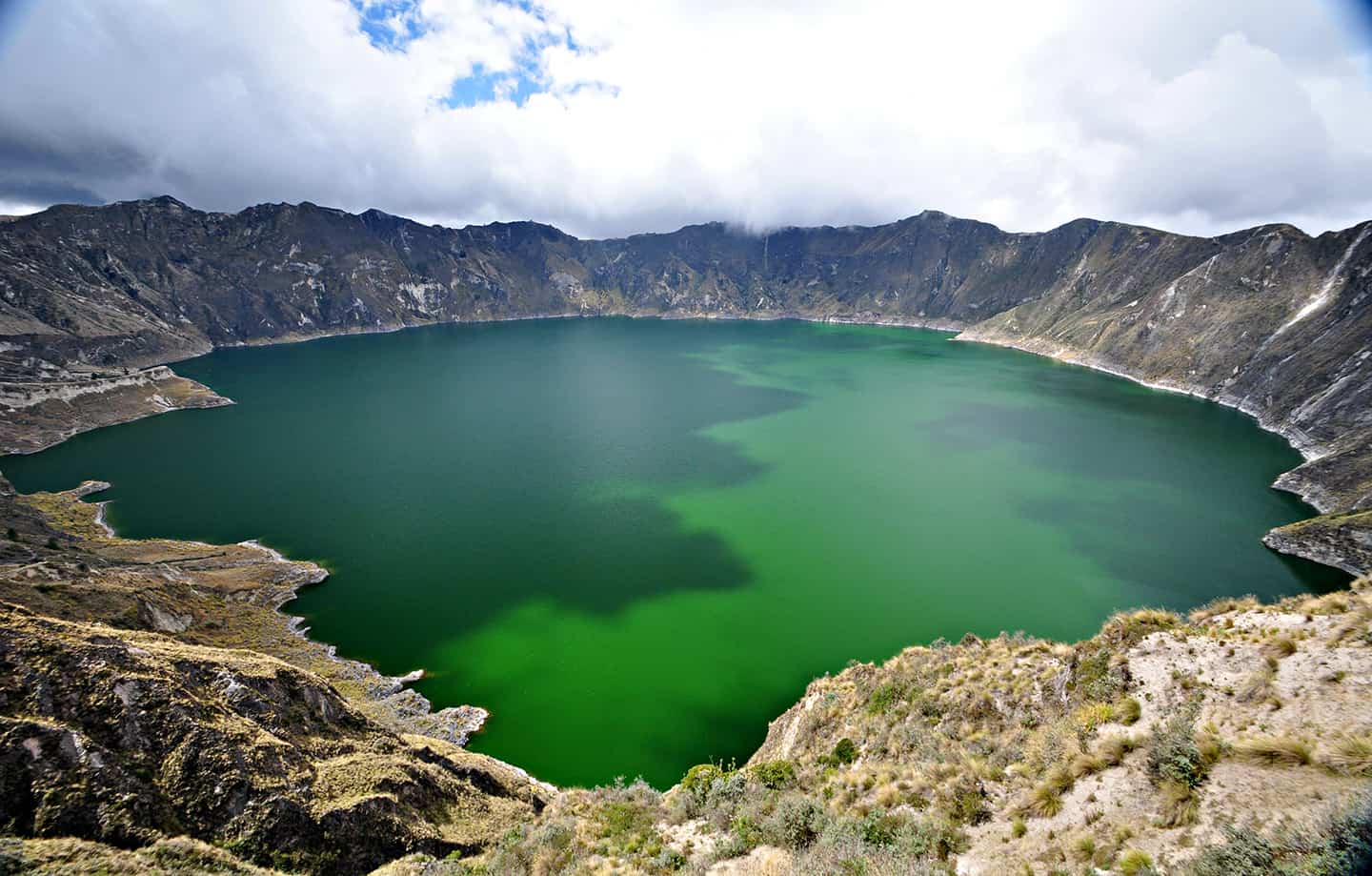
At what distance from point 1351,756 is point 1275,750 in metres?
0.98

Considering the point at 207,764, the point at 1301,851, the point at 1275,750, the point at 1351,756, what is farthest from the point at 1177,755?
the point at 207,764

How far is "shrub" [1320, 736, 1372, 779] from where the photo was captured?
25.0ft

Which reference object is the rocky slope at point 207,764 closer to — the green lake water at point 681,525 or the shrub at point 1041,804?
the green lake water at point 681,525

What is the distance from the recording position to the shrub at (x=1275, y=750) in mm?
8445

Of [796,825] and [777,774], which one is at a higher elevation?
[796,825]

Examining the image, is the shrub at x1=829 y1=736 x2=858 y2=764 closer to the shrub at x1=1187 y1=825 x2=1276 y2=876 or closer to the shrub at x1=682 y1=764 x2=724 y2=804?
the shrub at x1=682 y1=764 x2=724 y2=804

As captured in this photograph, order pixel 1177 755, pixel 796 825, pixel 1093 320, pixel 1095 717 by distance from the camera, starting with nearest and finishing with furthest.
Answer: pixel 1177 755, pixel 1095 717, pixel 796 825, pixel 1093 320

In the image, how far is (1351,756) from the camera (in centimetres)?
785

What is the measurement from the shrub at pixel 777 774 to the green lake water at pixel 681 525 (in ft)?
32.8

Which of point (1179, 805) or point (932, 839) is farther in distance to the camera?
point (932, 839)

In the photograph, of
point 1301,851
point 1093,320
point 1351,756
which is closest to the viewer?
point 1301,851

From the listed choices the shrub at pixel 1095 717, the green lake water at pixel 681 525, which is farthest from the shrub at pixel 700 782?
the shrub at pixel 1095 717

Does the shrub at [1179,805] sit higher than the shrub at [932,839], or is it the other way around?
the shrub at [1179,805]

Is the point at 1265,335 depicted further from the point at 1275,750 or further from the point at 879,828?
the point at 879,828
